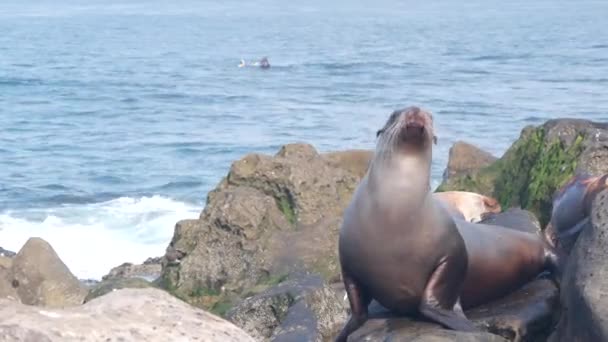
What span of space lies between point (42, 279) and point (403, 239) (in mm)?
6730

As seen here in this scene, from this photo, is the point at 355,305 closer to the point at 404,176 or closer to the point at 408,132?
the point at 404,176

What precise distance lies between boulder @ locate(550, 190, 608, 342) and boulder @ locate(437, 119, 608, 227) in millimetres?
3247

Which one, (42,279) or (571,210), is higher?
(571,210)

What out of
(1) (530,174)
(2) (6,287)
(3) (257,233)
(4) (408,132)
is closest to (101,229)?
(2) (6,287)

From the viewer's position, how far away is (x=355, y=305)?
5855mm

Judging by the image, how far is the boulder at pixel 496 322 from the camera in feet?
17.9

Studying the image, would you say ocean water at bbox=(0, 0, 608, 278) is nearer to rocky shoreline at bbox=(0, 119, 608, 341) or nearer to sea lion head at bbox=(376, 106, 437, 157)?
rocky shoreline at bbox=(0, 119, 608, 341)

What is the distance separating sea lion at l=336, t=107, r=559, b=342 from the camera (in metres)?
5.71

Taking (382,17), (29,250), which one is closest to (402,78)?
(29,250)

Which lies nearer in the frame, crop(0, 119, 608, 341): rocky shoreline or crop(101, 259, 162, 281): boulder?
crop(0, 119, 608, 341): rocky shoreline

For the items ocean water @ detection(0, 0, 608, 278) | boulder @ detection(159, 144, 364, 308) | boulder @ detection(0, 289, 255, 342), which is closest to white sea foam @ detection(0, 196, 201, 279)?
ocean water @ detection(0, 0, 608, 278)

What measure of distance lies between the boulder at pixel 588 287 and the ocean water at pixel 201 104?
1080 cm

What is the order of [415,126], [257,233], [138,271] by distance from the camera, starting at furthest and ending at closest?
[138,271] → [257,233] → [415,126]

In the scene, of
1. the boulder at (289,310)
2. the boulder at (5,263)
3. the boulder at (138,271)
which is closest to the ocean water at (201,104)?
the boulder at (138,271)
